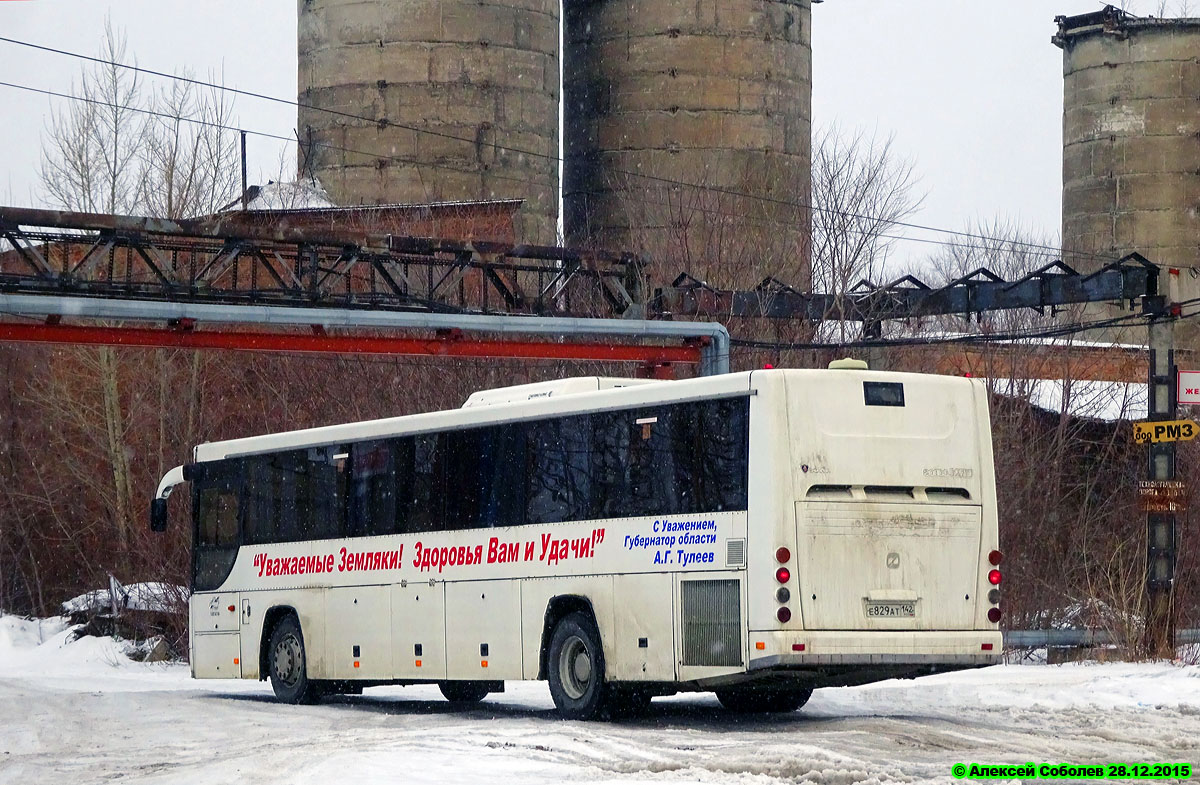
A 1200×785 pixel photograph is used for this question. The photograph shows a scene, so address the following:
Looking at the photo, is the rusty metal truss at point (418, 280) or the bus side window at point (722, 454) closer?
the bus side window at point (722, 454)

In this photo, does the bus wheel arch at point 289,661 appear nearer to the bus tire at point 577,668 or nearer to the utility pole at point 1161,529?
the bus tire at point 577,668

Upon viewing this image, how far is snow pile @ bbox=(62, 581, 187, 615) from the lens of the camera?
1334 inches

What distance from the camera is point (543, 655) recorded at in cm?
1662

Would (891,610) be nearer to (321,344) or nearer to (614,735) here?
(614,735)


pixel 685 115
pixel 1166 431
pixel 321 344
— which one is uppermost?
pixel 685 115

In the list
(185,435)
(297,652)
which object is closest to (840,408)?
(297,652)

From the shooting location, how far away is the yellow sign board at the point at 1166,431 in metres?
22.2

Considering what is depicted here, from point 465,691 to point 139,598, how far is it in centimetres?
1703

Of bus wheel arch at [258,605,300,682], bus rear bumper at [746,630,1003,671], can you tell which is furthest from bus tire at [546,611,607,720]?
bus wheel arch at [258,605,300,682]

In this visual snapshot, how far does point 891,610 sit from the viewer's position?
14906 millimetres

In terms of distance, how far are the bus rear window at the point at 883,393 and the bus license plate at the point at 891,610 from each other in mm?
1615

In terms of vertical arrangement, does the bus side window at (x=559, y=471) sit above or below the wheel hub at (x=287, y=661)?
above

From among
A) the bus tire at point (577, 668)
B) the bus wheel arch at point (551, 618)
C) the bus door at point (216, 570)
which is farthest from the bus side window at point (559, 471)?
the bus door at point (216, 570)

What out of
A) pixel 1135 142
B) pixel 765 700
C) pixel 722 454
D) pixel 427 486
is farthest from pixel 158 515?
pixel 1135 142
